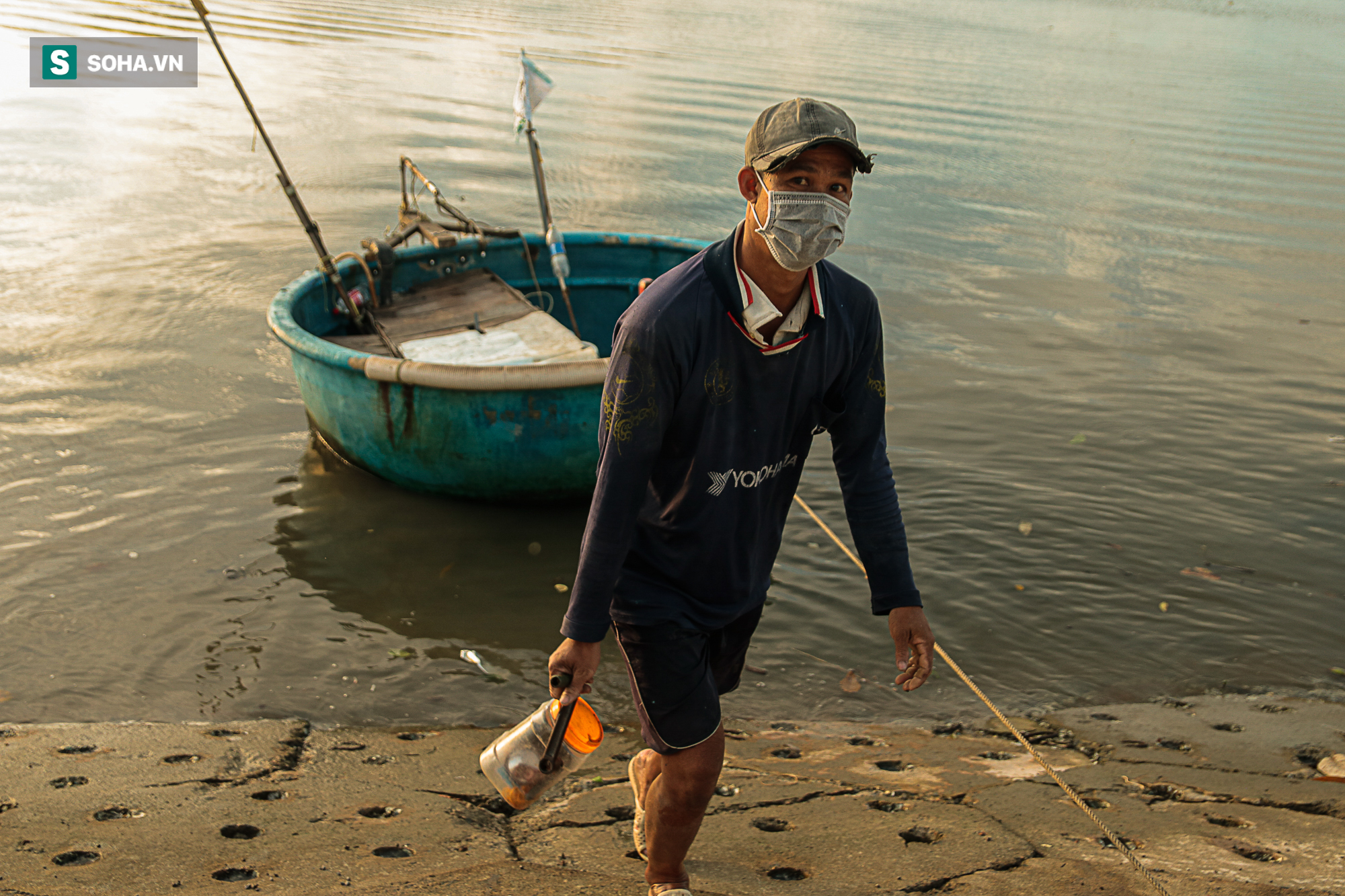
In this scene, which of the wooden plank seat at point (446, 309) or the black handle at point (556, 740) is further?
the wooden plank seat at point (446, 309)

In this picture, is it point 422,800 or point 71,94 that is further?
point 71,94

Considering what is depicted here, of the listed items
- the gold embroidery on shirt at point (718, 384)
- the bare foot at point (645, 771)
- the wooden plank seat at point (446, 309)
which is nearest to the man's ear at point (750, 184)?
the gold embroidery on shirt at point (718, 384)

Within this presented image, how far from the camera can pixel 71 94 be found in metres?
17.6

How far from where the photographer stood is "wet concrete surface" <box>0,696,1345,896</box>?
2764 mm

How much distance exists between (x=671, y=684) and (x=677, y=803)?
34 cm

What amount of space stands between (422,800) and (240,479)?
11.3ft

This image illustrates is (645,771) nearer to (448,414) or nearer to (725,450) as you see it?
(725,450)

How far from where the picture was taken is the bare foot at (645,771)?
107 inches

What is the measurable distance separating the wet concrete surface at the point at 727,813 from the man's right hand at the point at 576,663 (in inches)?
29.2

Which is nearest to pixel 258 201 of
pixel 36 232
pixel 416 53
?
pixel 36 232

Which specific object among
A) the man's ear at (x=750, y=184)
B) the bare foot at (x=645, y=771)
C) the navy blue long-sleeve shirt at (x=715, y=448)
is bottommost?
the bare foot at (x=645, y=771)

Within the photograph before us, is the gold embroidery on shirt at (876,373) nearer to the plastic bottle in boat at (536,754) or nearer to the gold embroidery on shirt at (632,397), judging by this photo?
the gold embroidery on shirt at (632,397)

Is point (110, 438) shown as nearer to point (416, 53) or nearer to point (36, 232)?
point (36, 232)

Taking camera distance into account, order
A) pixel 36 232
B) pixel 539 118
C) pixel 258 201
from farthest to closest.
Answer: pixel 539 118 → pixel 258 201 → pixel 36 232
